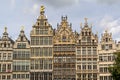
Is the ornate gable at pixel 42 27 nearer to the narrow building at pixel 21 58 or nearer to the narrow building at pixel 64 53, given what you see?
the narrow building at pixel 64 53

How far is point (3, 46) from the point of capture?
199 ft

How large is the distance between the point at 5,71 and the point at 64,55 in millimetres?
11520

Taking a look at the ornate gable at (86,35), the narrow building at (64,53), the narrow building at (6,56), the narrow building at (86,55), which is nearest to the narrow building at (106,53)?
the narrow building at (86,55)

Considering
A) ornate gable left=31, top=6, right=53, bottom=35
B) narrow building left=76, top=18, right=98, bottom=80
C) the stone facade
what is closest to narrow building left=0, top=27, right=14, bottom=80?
the stone facade

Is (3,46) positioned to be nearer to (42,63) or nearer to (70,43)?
(42,63)

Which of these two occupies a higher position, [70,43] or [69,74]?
[70,43]

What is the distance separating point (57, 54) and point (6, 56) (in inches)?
384

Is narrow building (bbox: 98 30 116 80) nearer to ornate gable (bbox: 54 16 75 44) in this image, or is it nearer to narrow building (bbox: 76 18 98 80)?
narrow building (bbox: 76 18 98 80)

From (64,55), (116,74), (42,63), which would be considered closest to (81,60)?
(64,55)

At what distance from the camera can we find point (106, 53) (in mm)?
59344

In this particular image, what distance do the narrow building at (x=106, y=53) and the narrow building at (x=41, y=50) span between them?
933 cm

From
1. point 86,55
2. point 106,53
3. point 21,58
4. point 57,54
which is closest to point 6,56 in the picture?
point 21,58

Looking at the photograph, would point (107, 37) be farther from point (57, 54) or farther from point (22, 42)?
point (22, 42)

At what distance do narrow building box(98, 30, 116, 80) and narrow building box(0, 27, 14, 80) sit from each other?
17.0m
